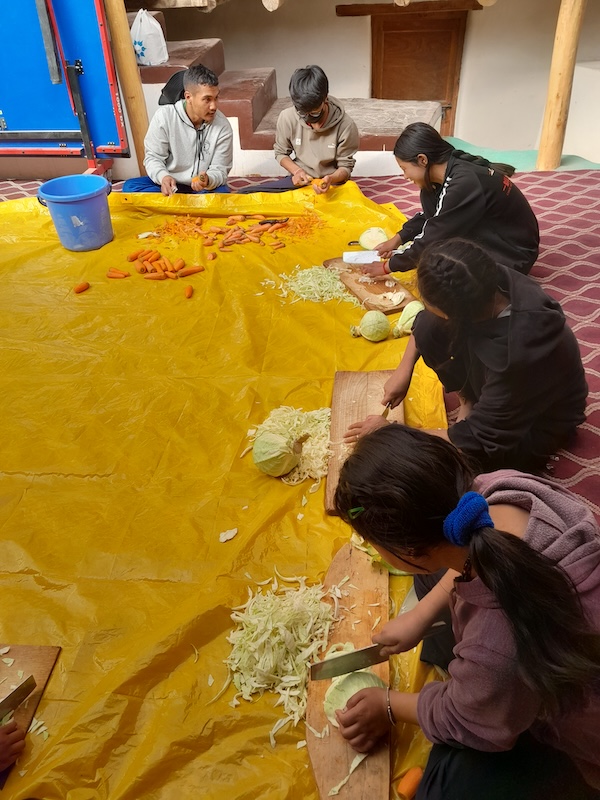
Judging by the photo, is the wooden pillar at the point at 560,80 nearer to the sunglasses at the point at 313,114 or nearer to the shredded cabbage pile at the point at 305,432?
the sunglasses at the point at 313,114

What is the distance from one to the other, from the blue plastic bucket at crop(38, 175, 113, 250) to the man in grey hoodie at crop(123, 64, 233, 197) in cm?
57

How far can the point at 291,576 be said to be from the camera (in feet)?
6.32

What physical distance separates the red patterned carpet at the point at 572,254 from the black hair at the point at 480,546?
134 centimetres

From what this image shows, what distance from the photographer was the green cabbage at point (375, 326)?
2955 millimetres

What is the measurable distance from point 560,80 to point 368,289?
3.03 meters

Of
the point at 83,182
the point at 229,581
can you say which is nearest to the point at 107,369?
the point at 229,581

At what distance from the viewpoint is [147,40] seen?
16.2ft

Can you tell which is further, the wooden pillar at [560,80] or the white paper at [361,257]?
the wooden pillar at [560,80]

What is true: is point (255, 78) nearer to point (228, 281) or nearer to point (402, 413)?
point (228, 281)

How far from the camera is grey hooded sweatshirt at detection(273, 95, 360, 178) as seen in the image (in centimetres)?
430

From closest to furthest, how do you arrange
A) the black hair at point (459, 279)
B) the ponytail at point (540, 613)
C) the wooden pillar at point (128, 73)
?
Answer: the ponytail at point (540, 613), the black hair at point (459, 279), the wooden pillar at point (128, 73)

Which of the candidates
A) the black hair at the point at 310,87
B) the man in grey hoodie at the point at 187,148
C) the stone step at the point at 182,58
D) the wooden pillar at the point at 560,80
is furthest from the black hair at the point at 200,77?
the wooden pillar at the point at 560,80

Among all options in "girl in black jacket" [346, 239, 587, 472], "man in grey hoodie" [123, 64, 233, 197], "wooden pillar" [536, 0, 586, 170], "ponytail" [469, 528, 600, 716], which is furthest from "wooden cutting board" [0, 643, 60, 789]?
"wooden pillar" [536, 0, 586, 170]

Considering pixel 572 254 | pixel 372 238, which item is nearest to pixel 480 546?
pixel 372 238
